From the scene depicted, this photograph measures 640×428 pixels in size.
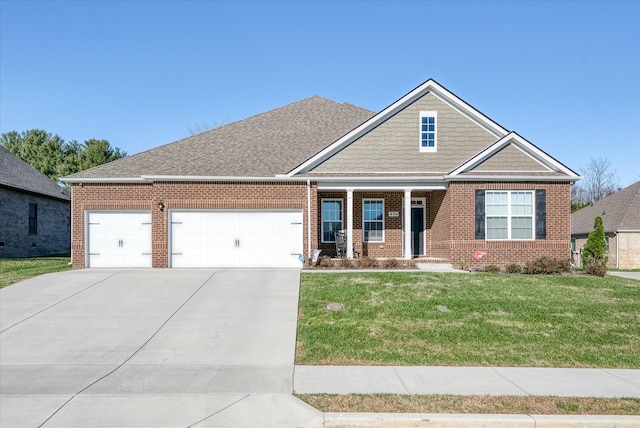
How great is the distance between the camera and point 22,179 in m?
26.9

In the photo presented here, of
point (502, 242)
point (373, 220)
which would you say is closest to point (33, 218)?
point (373, 220)

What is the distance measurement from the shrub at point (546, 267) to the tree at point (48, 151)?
38670 millimetres

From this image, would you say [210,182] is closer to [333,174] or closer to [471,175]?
[333,174]

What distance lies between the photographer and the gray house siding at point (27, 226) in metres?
24.4

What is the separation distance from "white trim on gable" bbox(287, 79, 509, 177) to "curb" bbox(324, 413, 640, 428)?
42.4ft

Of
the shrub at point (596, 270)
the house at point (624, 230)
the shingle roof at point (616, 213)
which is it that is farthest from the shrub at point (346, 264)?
the shingle roof at point (616, 213)

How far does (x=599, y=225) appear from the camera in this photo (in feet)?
84.3

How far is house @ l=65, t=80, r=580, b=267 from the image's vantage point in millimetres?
17688

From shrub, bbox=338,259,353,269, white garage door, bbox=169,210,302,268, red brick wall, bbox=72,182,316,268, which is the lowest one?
shrub, bbox=338,259,353,269

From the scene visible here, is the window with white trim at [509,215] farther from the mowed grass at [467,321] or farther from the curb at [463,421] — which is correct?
the curb at [463,421]

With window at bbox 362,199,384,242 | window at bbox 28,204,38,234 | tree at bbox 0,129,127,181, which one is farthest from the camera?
tree at bbox 0,129,127,181

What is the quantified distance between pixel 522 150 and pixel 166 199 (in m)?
13.2

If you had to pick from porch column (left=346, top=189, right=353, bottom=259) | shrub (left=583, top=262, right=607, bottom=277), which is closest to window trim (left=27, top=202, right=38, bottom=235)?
porch column (left=346, top=189, right=353, bottom=259)

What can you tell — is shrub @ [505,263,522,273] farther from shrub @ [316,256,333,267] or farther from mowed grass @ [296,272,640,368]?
shrub @ [316,256,333,267]
